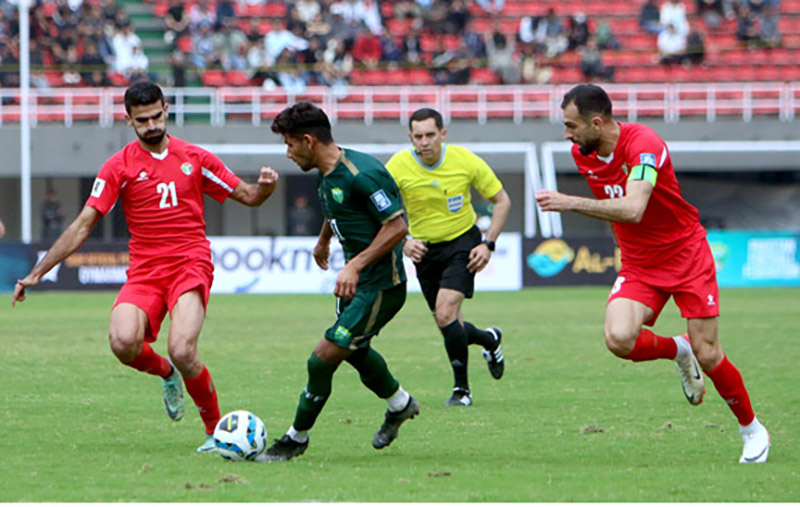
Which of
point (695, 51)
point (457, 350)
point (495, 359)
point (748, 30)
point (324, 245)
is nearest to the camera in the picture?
point (324, 245)

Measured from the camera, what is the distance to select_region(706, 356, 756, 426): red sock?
23.3 ft

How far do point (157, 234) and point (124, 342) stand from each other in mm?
718

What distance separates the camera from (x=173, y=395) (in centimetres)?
791

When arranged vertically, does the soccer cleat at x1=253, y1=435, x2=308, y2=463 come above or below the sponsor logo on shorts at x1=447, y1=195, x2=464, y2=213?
below

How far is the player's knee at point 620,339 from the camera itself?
7207mm

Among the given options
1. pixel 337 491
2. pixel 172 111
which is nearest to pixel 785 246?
pixel 172 111

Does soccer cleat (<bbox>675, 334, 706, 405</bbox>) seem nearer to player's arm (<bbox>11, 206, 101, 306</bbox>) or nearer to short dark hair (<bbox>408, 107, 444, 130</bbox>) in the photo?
short dark hair (<bbox>408, 107, 444, 130</bbox>)

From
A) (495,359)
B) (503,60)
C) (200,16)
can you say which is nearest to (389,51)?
(503,60)

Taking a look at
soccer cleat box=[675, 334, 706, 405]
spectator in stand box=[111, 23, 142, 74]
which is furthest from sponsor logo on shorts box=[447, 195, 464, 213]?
spectator in stand box=[111, 23, 142, 74]

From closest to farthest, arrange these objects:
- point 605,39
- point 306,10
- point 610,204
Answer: point 610,204 → point 306,10 → point 605,39

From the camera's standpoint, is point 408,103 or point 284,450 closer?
point 284,450

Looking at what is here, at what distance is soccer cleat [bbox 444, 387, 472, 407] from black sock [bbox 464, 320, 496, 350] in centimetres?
63

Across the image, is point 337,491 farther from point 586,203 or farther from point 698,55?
point 698,55

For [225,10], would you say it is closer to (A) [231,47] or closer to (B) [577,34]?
(A) [231,47]
